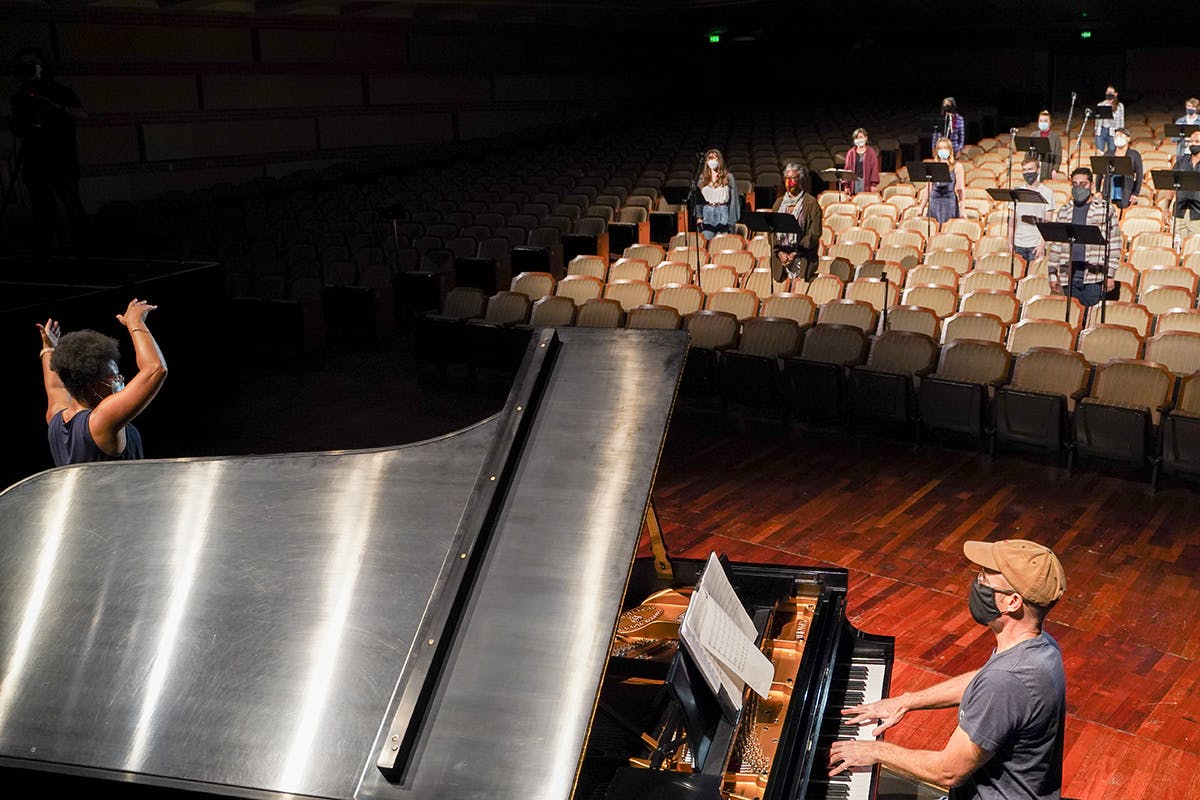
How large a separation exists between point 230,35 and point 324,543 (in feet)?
47.0

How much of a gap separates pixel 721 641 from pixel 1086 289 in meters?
6.19

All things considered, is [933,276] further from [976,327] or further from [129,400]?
[129,400]

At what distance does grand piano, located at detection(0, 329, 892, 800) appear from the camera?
2.07 m

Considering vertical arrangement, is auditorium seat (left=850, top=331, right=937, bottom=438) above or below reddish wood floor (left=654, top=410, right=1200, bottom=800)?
above

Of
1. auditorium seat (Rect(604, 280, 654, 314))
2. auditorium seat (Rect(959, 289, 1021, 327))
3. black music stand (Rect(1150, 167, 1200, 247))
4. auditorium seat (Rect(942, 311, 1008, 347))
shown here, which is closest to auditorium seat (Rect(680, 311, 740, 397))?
auditorium seat (Rect(604, 280, 654, 314))

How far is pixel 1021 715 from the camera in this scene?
218 cm

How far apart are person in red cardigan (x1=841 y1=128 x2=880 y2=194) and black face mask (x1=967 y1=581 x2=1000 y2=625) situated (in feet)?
30.4

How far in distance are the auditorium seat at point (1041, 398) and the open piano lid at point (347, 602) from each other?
13.0 feet

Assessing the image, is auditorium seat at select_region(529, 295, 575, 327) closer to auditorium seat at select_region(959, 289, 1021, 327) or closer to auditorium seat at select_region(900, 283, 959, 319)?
auditorium seat at select_region(900, 283, 959, 319)

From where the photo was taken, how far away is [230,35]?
Answer: 48.8 feet

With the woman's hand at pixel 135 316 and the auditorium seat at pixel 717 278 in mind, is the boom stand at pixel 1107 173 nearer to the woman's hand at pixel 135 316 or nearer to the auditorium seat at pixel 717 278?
the auditorium seat at pixel 717 278

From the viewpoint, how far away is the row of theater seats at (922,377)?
5.64m

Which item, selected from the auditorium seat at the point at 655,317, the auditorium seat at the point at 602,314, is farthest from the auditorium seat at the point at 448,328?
the auditorium seat at the point at 655,317

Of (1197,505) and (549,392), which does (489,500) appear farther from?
(1197,505)
